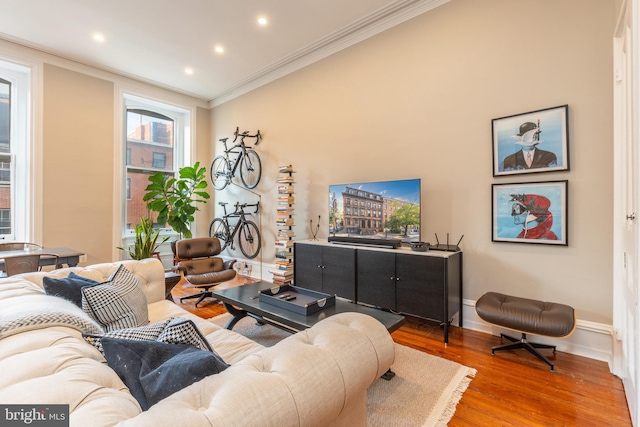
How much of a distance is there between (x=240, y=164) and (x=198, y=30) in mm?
2263

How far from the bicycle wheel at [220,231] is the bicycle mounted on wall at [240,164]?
730 millimetres

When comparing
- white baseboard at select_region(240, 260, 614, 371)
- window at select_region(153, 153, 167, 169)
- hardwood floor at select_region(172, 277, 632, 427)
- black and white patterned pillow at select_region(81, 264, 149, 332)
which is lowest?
hardwood floor at select_region(172, 277, 632, 427)

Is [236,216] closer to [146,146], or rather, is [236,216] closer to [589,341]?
[146,146]

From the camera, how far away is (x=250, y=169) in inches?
211

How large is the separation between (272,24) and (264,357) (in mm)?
4037

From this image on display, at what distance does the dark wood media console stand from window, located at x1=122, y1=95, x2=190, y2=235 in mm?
3762

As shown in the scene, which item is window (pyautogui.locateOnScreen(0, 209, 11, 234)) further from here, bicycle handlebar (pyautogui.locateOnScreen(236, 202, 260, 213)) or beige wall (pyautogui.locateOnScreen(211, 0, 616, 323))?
beige wall (pyautogui.locateOnScreen(211, 0, 616, 323))

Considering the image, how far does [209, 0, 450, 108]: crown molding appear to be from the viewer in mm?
3365

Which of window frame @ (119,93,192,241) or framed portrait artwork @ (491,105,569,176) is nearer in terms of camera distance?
framed portrait artwork @ (491,105,569,176)

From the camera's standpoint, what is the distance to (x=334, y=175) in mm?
4188

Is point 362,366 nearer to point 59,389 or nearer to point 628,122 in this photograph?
point 59,389

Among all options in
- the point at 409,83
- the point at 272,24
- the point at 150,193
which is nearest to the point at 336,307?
the point at 409,83

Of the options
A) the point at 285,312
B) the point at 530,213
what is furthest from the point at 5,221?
the point at 530,213

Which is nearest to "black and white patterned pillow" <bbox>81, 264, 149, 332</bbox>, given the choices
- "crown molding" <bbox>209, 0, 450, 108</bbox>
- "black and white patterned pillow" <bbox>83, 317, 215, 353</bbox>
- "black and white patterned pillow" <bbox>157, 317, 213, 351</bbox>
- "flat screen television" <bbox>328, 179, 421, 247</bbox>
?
"black and white patterned pillow" <bbox>83, 317, 215, 353</bbox>
